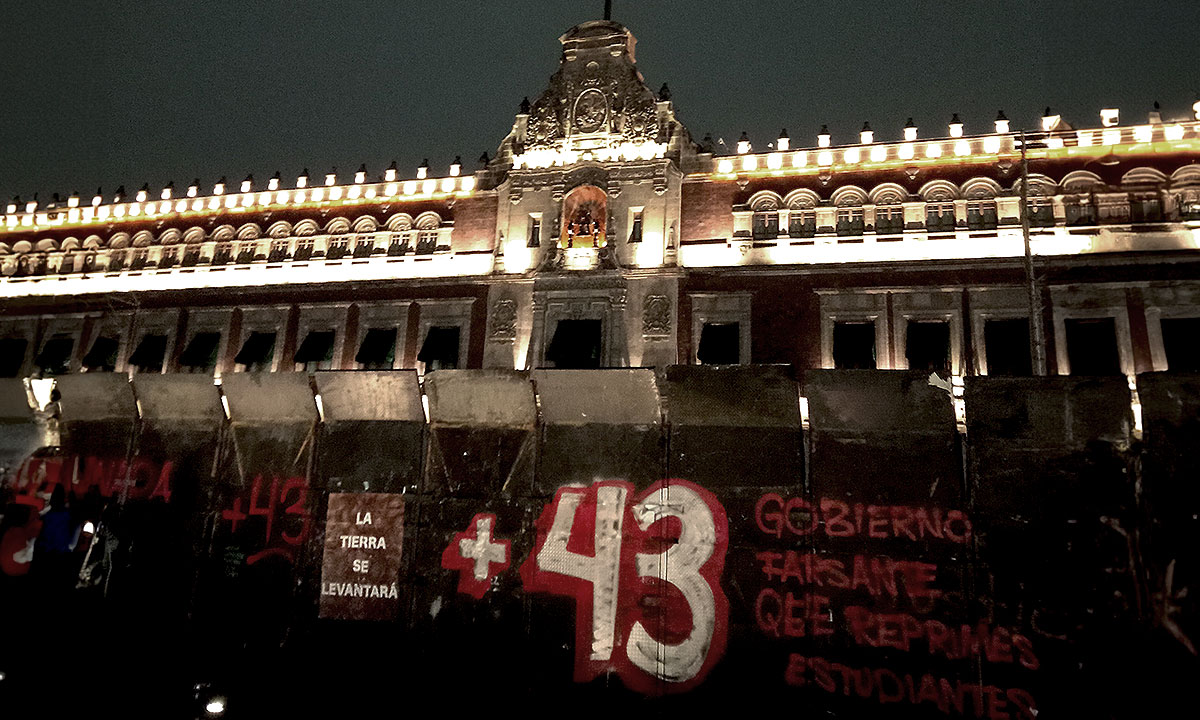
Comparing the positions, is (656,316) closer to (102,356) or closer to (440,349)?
(440,349)

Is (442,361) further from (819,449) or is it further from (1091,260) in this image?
(1091,260)

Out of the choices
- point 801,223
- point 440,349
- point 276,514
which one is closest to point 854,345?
point 801,223

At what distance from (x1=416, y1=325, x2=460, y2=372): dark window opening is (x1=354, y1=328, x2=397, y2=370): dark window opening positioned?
1012mm

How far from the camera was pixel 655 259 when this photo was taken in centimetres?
2023

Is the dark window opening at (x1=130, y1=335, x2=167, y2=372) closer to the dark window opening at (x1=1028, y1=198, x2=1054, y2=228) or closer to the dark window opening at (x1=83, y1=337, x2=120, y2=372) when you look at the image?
the dark window opening at (x1=83, y1=337, x2=120, y2=372)

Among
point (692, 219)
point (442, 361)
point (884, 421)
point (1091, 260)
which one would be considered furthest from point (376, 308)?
point (1091, 260)

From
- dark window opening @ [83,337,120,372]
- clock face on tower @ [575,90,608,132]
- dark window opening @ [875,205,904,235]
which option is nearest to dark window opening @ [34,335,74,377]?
dark window opening @ [83,337,120,372]

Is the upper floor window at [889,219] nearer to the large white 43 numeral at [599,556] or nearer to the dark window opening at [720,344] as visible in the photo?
the dark window opening at [720,344]

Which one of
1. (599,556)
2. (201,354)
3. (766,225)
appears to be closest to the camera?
(599,556)

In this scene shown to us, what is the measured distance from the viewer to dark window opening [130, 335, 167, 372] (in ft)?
75.7

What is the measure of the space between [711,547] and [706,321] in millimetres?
8680

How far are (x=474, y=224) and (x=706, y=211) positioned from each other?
7.07 meters

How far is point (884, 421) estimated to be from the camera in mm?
11922

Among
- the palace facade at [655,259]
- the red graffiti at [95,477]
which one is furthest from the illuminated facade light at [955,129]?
the red graffiti at [95,477]
